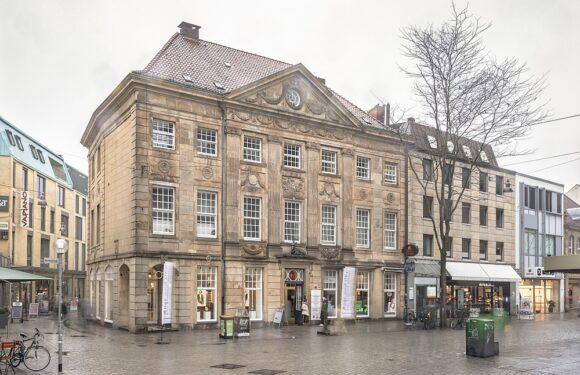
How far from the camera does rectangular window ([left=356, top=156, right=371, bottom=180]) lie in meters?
39.6

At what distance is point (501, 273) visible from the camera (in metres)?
47.9

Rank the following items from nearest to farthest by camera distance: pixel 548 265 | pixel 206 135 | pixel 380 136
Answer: pixel 548 265
pixel 206 135
pixel 380 136

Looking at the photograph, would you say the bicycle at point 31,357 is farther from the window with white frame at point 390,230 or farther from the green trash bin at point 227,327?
the window with white frame at point 390,230

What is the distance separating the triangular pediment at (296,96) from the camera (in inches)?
1363

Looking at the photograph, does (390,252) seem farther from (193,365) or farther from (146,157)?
(193,365)

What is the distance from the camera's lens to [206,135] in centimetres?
3325

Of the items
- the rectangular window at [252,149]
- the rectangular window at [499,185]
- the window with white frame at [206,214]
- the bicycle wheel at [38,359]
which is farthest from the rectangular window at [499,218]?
the bicycle wheel at [38,359]

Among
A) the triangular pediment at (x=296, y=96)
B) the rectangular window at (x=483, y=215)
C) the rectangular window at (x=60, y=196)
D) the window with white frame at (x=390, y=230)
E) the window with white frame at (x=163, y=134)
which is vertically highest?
the triangular pediment at (x=296, y=96)

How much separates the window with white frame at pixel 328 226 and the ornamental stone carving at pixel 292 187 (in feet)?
6.62

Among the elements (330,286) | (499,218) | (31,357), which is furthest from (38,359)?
(499,218)

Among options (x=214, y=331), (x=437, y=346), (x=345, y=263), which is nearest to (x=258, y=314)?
(x=214, y=331)

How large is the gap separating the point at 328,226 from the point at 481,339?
18134 millimetres

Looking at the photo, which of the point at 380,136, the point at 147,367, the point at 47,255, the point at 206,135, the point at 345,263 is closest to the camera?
the point at 147,367

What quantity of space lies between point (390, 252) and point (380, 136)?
7.08 m
